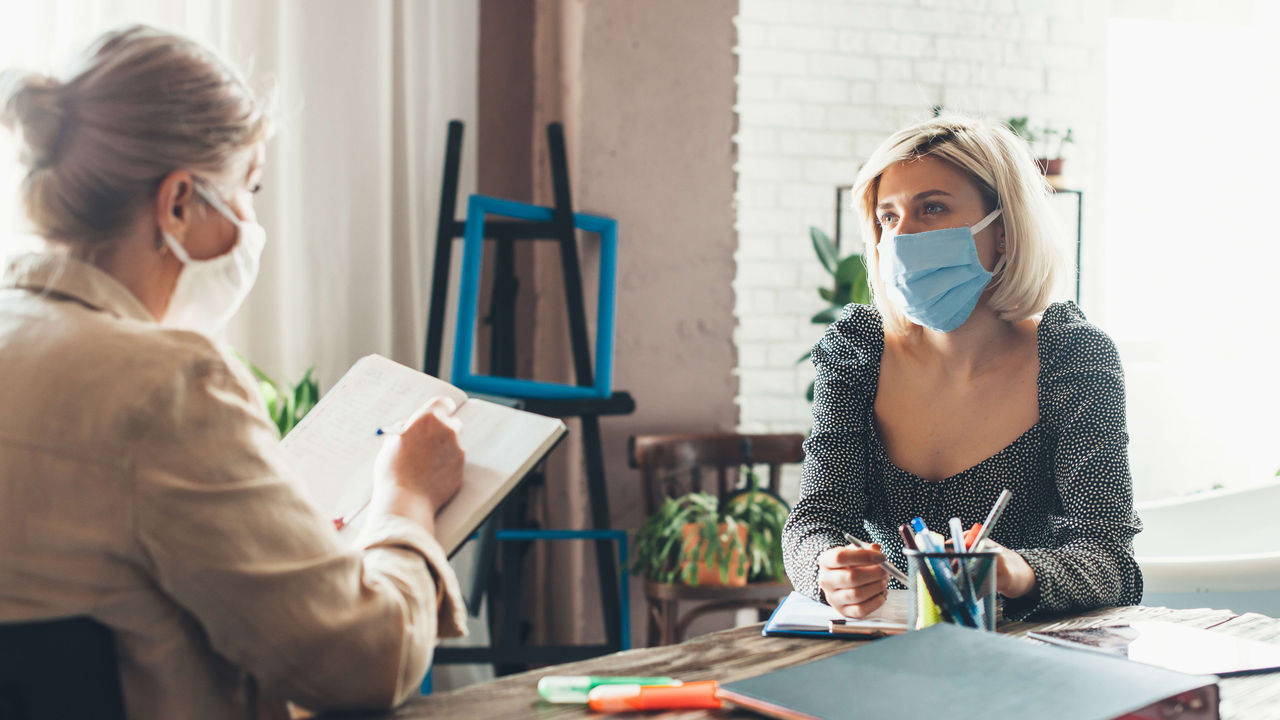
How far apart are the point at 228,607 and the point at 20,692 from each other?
124 millimetres

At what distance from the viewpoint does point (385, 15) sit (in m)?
2.79

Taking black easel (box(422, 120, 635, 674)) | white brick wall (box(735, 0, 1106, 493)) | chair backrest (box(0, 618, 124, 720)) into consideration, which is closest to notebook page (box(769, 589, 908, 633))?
chair backrest (box(0, 618, 124, 720))

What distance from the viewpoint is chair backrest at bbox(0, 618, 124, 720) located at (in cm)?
60

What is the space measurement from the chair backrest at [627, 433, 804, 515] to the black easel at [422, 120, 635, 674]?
116 mm

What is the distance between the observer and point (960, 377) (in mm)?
1492

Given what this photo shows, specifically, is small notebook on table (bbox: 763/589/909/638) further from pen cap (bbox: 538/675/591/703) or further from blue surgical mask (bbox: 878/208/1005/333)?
blue surgical mask (bbox: 878/208/1005/333)

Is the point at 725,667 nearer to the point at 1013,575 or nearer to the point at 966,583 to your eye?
the point at 966,583

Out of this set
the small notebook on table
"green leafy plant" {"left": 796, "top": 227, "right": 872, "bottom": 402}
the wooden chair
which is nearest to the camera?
the small notebook on table

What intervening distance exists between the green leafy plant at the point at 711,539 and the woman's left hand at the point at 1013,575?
1.39 metres

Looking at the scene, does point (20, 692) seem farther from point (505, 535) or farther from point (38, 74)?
point (505, 535)

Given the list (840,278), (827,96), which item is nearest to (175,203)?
(840,278)

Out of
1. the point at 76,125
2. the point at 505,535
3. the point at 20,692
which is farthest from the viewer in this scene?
the point at 505,535

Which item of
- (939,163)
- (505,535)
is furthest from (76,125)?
(505,535)

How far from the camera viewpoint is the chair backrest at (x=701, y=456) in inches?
102
